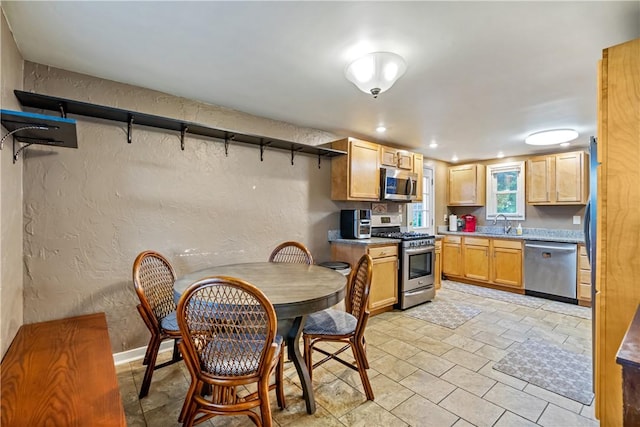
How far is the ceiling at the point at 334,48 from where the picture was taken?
5.09 feet

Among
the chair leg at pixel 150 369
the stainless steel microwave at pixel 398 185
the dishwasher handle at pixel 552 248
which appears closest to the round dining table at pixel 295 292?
the chair leg at pixel 150 369

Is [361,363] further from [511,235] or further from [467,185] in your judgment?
[467,185]

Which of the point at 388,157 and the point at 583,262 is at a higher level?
the point at 388,157

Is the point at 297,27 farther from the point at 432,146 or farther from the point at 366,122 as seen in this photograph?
the point at 432,146

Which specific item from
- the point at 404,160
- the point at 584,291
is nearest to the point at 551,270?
the point at 584,291

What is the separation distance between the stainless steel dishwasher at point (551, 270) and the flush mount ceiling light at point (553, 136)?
4.90ft

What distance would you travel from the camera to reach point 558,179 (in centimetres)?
454

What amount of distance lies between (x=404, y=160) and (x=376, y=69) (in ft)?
8.50

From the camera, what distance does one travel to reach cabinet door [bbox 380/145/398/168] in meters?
4.04

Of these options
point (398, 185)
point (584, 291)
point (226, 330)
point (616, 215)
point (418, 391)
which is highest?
point (398, 185)

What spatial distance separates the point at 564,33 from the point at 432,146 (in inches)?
117

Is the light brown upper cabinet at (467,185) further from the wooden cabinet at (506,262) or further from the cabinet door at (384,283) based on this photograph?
the cabinet door at (384,283)

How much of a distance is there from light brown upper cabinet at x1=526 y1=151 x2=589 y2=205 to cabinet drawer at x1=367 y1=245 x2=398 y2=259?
274cm

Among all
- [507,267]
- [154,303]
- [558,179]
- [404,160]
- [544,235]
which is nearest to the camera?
[154,303]
